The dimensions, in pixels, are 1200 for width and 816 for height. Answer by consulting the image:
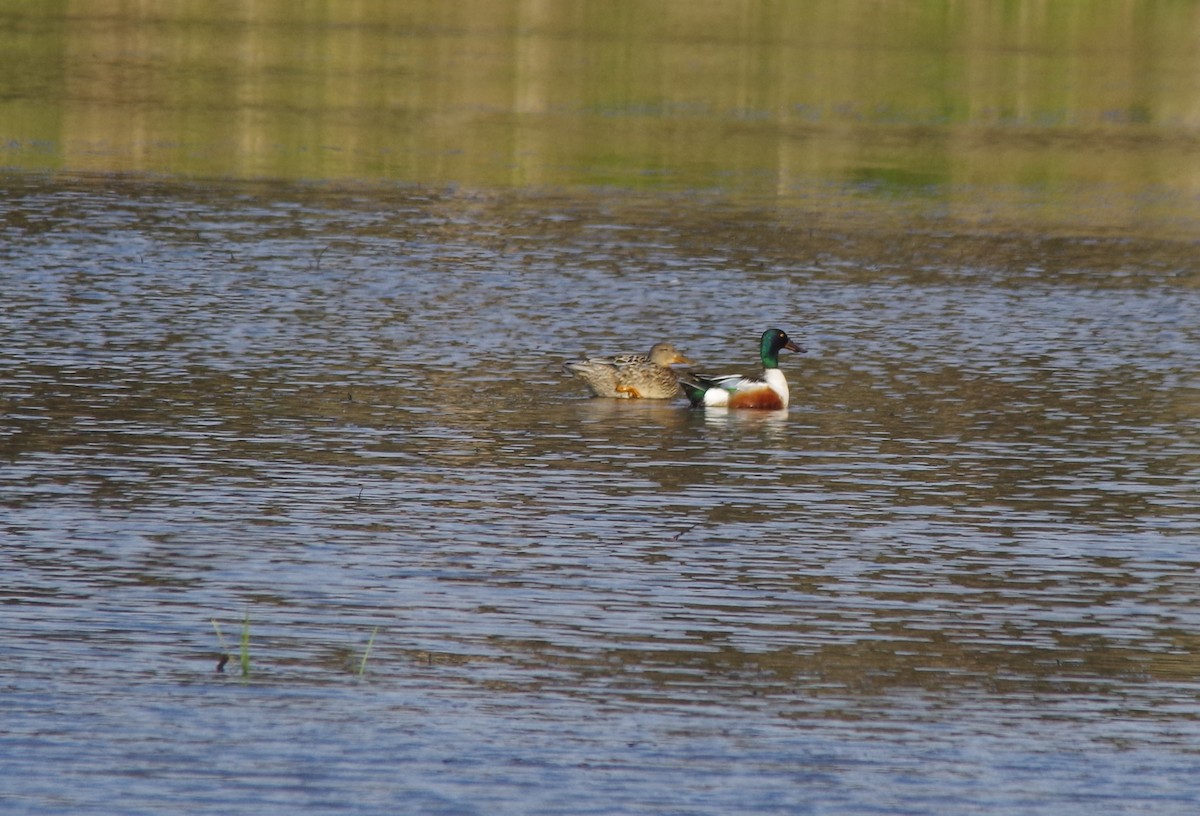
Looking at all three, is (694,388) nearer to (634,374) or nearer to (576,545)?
(634,374)

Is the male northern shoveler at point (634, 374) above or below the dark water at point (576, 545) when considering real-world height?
above

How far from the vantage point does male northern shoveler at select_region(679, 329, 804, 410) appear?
19500 mm

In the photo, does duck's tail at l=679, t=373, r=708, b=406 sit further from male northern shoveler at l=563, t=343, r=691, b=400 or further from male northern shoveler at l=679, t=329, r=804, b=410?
male northern shoveler at l=563, t=343, r=691, b=400

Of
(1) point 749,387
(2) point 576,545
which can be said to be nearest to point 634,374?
(1) point 749,387

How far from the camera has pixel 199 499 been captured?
14.5 m

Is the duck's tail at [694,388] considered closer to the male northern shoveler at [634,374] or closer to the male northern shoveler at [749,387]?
the male northern shoveler at [749,387]

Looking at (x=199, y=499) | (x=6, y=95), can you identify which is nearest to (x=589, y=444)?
(x=199, y=499)

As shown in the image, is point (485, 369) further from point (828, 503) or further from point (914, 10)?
point (914, 10)

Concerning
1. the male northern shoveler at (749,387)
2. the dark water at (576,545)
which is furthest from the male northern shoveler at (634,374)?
the dark water at (576,545)

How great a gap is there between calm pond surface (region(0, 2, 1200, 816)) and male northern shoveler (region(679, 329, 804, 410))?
32cm

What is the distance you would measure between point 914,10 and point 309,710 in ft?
212

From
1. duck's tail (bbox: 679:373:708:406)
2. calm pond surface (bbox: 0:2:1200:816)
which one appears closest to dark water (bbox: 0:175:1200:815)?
calm pond surface (bbox: 0:2:1200:816)

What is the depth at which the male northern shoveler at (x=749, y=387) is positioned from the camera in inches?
768

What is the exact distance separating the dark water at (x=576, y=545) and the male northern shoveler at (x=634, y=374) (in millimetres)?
296
